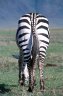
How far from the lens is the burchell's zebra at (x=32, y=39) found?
1341cm

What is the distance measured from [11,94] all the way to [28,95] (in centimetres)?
49

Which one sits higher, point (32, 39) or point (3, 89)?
point (32, 39)

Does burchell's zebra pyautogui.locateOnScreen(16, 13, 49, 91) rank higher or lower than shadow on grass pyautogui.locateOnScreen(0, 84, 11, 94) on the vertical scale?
higher

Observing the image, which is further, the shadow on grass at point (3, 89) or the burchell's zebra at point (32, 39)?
the shadow on grass at point (3, 89)

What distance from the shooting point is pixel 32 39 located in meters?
13.4

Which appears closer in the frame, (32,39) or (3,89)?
(32,39)

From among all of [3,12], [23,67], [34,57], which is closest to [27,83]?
[23,67]

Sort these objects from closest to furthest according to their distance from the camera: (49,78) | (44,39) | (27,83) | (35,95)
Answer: (35,95) → (44,39) → (27,83) → (49,78)

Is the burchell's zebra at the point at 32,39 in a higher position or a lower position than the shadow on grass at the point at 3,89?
higher

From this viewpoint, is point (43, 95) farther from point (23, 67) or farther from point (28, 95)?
point (23, 67)

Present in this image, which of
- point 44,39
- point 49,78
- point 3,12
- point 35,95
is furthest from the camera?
point 3,12

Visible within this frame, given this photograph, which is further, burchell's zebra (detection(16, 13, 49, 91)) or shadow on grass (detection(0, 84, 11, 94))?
shadow on grass (detection(0, 84, 11, 94))

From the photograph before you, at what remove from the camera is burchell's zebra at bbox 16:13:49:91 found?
44.0 ft

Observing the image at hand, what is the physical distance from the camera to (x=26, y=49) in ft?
44.3
